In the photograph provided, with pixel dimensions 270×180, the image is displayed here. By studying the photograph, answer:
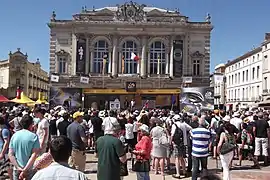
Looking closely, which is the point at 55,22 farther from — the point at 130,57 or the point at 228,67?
the point at 228,67

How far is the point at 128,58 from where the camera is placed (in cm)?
5138

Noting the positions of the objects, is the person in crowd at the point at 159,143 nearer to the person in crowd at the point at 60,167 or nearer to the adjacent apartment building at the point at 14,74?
the person in crowd at the point at 60,167

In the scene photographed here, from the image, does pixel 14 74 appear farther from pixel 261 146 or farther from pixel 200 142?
pixel 200 142

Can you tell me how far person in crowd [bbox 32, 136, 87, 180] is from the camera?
12.5 feet

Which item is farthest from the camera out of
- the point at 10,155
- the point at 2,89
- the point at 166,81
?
the point at 2,89

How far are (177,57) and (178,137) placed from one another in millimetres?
39345

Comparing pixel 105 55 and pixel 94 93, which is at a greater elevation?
pixel 105 55

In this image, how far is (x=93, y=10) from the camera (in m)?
53.0

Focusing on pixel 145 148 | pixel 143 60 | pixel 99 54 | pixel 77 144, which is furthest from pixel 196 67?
pixel 145 148

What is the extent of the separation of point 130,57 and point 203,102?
19.6 meters

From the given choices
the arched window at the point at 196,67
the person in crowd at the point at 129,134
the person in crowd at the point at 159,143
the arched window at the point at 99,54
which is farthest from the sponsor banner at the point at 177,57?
the person in crowd at the point at 159,143

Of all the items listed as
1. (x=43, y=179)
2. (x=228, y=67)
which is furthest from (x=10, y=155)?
(x=228, y=67)

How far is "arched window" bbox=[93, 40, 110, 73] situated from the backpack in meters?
39.8

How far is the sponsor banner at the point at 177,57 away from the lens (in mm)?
50344
